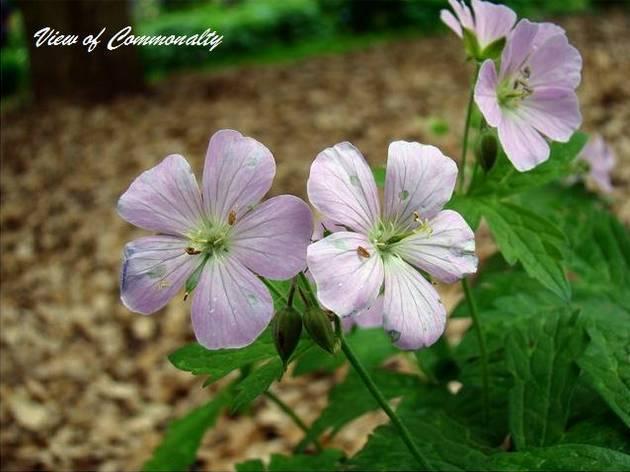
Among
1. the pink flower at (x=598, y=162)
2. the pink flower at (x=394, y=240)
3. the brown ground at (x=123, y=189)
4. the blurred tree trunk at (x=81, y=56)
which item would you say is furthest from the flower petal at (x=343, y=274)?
the blurred tree trunk at (x=81, y=56)

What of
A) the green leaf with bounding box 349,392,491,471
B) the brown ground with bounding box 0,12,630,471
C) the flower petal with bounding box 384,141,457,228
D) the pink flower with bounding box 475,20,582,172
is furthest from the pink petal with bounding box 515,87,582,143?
the brown ground with bounding box 0,12,630,471

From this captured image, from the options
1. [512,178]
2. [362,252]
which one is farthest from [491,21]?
[362,252]

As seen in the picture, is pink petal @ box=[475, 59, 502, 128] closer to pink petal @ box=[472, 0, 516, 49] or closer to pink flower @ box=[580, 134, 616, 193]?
pink petal @ box=[472, 0, 516, 49]

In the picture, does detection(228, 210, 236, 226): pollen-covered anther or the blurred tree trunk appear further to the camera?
the blurred tree trunk

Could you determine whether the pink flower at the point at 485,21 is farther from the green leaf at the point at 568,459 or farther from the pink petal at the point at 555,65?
the green leaf at the point at 568,459

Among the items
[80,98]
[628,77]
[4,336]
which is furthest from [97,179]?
[628,77]
